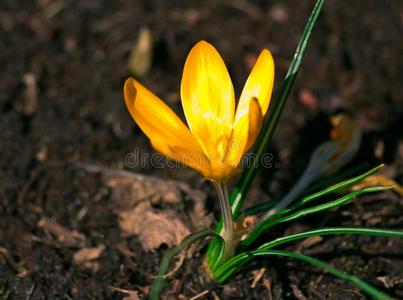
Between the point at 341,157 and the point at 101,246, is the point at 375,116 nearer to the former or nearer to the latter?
the point at 341,157

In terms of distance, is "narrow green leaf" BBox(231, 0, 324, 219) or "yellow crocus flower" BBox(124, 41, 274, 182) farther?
"narrow green leaf" BBox(231, 0, 324, 219)

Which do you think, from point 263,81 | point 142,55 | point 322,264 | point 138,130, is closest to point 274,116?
point 263,81

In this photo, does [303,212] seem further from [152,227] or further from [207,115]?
[152,227]

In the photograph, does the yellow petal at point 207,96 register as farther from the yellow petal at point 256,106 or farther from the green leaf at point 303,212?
the green leaf at point 303,212

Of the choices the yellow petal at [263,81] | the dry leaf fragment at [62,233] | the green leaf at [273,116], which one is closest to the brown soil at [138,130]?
the dry leaf fragment at [62,233]

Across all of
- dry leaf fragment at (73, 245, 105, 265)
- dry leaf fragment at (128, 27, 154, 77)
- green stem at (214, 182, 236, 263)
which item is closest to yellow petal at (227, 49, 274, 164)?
green stem at (214, 182, 236, 263)

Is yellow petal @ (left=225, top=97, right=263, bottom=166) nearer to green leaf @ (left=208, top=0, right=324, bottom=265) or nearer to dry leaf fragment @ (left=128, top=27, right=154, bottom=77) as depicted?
green leaf @ (left=208, top=0, right=324, bottom=265)

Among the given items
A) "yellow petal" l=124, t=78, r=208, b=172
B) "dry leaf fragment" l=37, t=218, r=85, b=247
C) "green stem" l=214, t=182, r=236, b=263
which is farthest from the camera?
"dry leaf fragment" l=37, t=218, r=85, b=247
